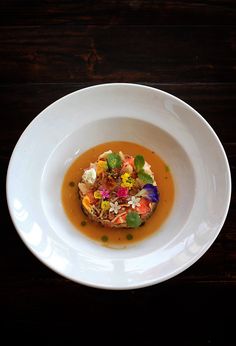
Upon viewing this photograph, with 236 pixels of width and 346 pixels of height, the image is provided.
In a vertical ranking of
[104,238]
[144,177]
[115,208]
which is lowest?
[104,238]

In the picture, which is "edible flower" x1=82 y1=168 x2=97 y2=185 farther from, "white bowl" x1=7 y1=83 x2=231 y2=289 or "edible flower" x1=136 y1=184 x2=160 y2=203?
"edible flower" x1=136 y1=184 x2=160 y2=203

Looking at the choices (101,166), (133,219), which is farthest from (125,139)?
(133,219)

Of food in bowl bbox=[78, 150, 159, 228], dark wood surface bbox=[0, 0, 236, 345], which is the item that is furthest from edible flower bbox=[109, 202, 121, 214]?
dark wood surface bbox=[0, 0, 236, 345]

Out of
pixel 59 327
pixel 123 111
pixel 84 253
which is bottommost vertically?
pixel 59 327

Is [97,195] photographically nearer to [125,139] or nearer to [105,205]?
[105,205]

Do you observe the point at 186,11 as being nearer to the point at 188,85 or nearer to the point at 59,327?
the point at 188,85

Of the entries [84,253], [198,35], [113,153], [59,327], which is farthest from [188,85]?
[59,327]
